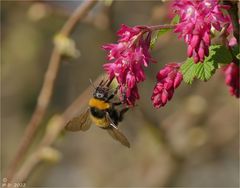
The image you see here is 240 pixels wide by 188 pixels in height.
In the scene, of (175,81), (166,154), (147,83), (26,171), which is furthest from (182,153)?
(147,83)

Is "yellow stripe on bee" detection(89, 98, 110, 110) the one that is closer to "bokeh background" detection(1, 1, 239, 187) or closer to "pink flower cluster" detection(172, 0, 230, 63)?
"bokeh background" detection(1, 1, 239, 187)

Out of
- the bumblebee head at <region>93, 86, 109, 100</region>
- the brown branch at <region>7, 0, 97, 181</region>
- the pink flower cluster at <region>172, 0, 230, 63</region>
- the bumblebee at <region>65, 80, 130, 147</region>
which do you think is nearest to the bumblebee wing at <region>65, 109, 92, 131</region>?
the bumblebee at <region>65, 80, 130, 147</region>

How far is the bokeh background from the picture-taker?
4641 mm

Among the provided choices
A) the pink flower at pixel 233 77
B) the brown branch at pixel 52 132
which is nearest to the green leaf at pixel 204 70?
the pink flower at pixel 233 77

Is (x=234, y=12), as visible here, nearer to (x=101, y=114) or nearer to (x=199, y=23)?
(x=199, y=23)

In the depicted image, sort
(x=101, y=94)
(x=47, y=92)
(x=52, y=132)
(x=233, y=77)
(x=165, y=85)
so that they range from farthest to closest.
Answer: (x=52, y=132) < (x=47, y=92) < (x=101, y=94) < (x=233, y=77) < (x=165, y=85)

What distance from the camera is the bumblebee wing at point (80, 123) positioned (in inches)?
108

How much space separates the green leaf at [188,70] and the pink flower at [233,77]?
15.3 inches

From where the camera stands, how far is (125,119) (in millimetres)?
6832

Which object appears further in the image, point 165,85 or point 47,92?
point 47,92

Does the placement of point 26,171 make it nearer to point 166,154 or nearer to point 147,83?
point 166,154

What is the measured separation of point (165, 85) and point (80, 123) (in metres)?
0.94

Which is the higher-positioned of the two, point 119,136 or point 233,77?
point 233,77

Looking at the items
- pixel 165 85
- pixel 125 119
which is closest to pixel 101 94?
pixel 165 85
